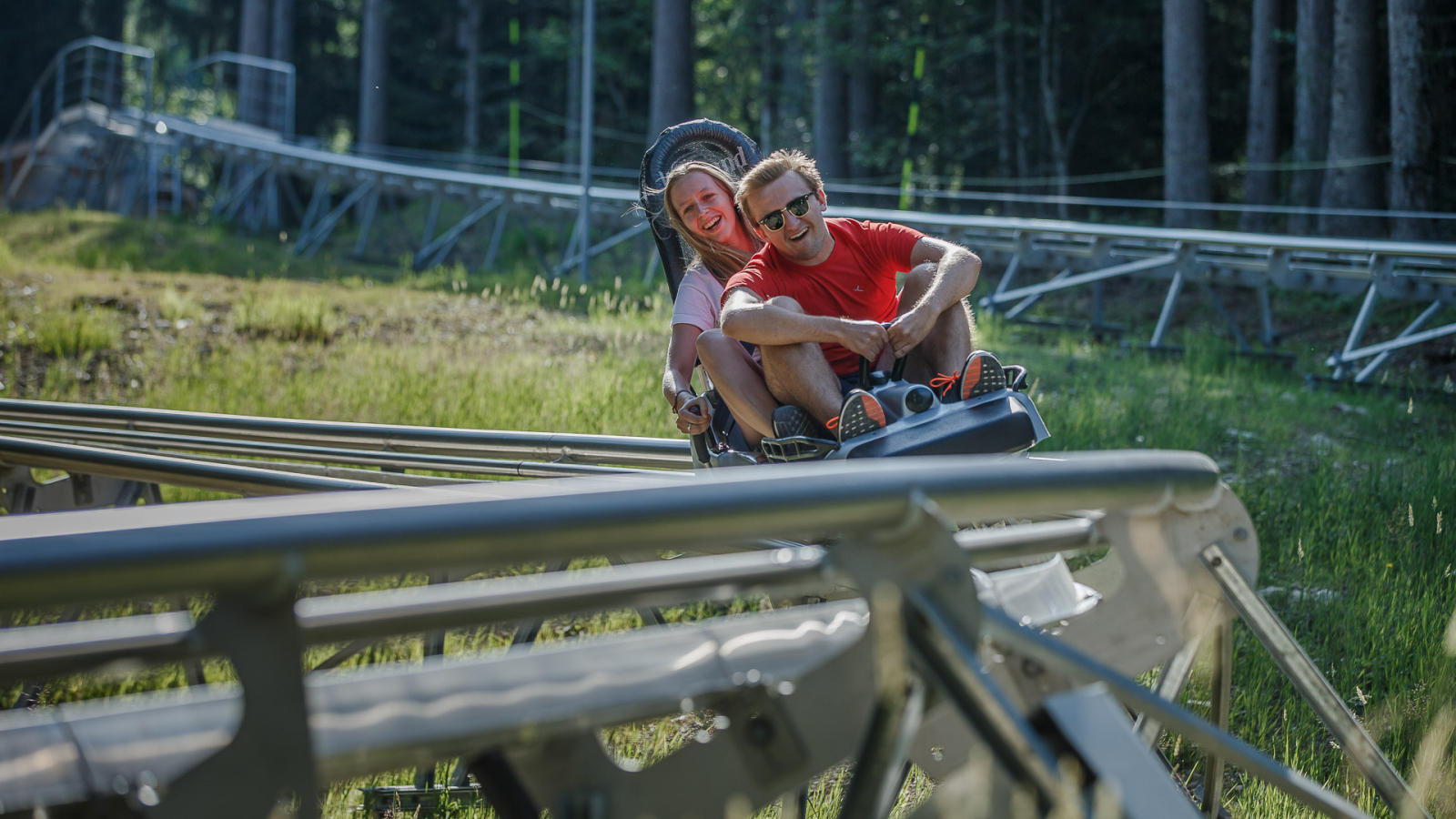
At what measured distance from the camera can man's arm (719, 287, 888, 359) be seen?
2977 mm

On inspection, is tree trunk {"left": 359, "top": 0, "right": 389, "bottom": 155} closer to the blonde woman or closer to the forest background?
the forest background

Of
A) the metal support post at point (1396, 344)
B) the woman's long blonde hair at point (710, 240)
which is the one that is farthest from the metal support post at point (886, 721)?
the metal support post at point (1396, 344)

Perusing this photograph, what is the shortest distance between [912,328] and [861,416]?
1.33 ft

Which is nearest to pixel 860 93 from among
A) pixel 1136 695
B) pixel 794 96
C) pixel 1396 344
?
pixel 794 96

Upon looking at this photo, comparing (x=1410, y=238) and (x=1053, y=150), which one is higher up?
(x=1053, y=150)

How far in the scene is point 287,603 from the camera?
92cm

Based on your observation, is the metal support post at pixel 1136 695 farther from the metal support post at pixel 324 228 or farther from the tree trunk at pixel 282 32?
the tree trunk at pixel 282 32

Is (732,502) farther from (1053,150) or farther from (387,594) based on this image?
(1053,150)

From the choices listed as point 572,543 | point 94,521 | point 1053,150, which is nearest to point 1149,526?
Result: point 572,543

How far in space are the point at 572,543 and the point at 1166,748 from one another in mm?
2426

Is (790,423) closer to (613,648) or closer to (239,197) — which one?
(613,648)

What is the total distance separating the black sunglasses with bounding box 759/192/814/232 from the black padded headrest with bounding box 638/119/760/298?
899 mm

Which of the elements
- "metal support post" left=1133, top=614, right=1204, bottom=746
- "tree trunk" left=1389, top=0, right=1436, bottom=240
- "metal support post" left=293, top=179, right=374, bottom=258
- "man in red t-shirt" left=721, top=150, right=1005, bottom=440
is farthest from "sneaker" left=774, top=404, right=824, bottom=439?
"metal support post" left=293, top=179, right=374, bottom=258

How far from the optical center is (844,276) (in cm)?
345
